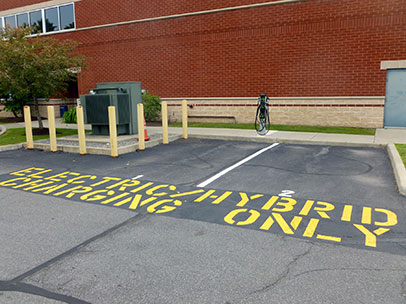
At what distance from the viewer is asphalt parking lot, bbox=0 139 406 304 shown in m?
3.46

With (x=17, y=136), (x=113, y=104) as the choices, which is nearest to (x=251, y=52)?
(x=113, y=104)

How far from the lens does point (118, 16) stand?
2033 cm

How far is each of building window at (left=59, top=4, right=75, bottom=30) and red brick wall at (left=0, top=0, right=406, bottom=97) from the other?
0.64 m

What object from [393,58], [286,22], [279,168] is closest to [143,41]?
[286,22]

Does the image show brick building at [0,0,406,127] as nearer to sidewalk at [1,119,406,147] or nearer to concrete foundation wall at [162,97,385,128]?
concrete foundation wall at [162,97,385,128]

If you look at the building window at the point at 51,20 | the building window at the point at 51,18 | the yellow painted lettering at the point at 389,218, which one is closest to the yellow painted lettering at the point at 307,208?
the yellow painted lettering at the point at 389,218

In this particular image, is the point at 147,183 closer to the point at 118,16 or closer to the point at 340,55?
the point at 340,55

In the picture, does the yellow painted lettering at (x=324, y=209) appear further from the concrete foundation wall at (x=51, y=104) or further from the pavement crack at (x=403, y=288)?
the concrete foundation wall at (x=51, y=104)

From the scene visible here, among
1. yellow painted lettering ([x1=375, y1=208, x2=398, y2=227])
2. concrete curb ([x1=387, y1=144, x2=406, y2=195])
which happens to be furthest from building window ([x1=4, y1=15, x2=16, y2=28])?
yellow painted lettering ([x1=375, y1=208, x2=398, y2=227])

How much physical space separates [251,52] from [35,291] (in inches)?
602

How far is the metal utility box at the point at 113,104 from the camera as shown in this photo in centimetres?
1242

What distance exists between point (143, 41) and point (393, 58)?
12050 mm

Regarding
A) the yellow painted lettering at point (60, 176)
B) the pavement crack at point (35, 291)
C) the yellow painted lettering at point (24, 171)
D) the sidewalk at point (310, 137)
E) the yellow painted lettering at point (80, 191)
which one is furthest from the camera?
the sidewalk at point (310, 137)

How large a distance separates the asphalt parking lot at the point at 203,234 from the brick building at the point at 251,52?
7560 mm
